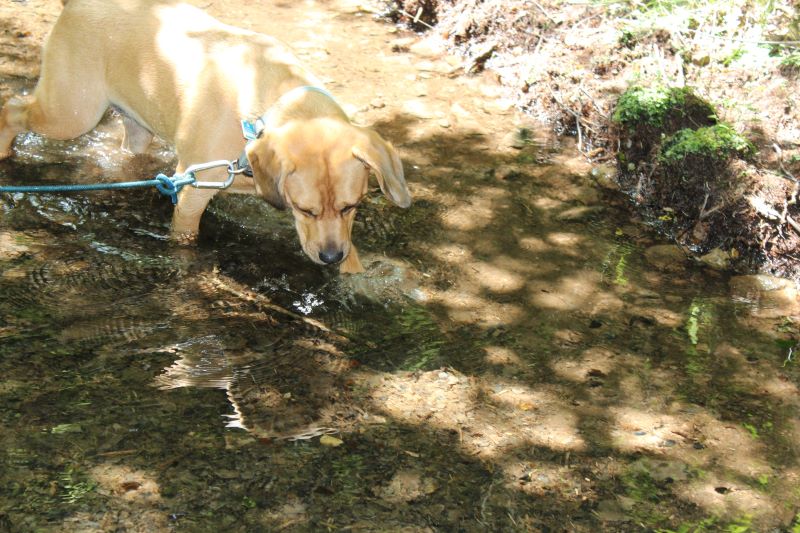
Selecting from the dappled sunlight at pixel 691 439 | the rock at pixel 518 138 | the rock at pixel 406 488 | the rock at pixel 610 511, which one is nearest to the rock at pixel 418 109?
the rock at pixel 518 138

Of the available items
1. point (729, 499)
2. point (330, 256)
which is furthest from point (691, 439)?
point (330, 256)

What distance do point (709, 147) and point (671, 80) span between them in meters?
1.22

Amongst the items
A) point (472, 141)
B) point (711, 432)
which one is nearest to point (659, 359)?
point (711, 432)

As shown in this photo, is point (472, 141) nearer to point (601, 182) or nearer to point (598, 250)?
point (601, 182)

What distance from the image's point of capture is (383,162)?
470 cm

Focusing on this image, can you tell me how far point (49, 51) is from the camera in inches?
223

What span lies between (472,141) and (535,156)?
60 cm

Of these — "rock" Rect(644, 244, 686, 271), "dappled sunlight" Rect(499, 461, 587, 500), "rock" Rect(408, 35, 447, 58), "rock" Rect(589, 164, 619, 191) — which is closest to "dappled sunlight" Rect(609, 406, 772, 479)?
"dappled sunlight" Rect(499, 461, 587, 500)

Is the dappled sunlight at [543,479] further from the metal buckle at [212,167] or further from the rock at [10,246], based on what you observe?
the rock at [10,246]

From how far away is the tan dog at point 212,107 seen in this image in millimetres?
4656

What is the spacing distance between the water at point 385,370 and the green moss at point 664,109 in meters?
0.77

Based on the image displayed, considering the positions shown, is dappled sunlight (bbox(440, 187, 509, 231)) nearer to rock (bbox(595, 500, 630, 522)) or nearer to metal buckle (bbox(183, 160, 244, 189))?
metal buckle (bbox(183, 160, 244, 189))

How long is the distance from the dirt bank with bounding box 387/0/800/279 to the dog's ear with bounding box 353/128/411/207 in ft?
9.04

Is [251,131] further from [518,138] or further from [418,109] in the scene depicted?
[518,138]
